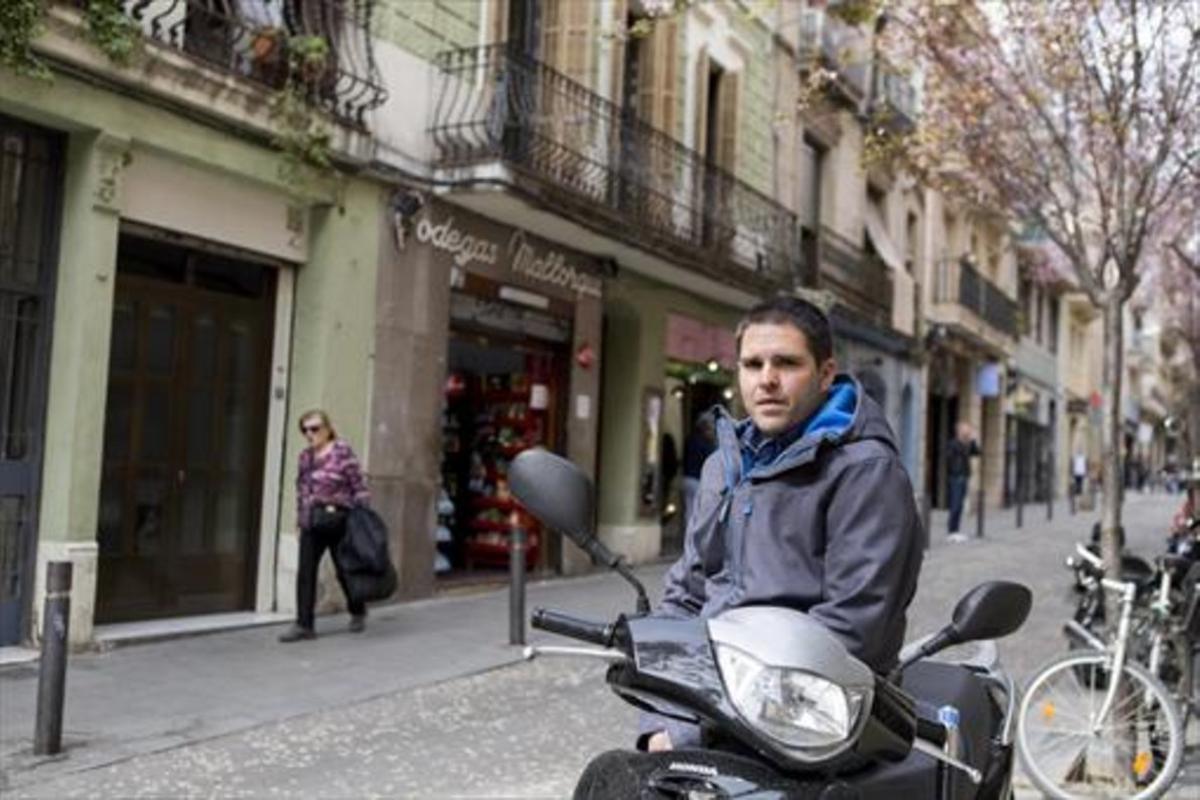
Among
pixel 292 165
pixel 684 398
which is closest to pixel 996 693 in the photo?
pixel 292 165

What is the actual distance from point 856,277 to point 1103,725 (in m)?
16.0

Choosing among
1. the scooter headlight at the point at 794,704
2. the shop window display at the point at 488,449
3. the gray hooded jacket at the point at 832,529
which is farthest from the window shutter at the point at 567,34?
the scooter headlight at the point at 794,704

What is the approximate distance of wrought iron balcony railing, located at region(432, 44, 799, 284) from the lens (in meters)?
11.7

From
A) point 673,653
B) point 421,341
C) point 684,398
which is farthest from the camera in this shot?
point 684,398

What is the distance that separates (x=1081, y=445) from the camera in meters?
44.8

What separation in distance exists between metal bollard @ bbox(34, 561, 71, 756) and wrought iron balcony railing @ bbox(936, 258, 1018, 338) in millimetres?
22124

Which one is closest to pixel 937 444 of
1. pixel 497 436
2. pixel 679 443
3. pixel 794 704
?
pixel 679 443

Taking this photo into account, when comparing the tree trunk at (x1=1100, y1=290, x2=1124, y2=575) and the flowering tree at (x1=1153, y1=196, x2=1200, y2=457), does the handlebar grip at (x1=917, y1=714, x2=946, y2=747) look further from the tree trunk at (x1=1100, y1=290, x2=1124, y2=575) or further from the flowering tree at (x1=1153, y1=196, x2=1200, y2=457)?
the flowering tree at (x1=1153, y1=196, x2=1200, y2=457)

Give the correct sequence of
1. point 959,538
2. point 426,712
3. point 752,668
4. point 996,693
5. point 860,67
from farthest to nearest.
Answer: point 860,67
point 959,538
point 426,712
point 996,693
point 752,668

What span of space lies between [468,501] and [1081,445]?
3625cm

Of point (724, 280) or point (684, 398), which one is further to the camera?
point (684, 398)

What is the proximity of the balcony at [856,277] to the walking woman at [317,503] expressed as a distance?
38.3 ft

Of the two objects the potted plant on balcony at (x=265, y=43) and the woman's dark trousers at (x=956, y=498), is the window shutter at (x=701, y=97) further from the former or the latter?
the potted plant on balcony at (x=265, y=43)

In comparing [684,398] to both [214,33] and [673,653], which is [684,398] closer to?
[214,33]
